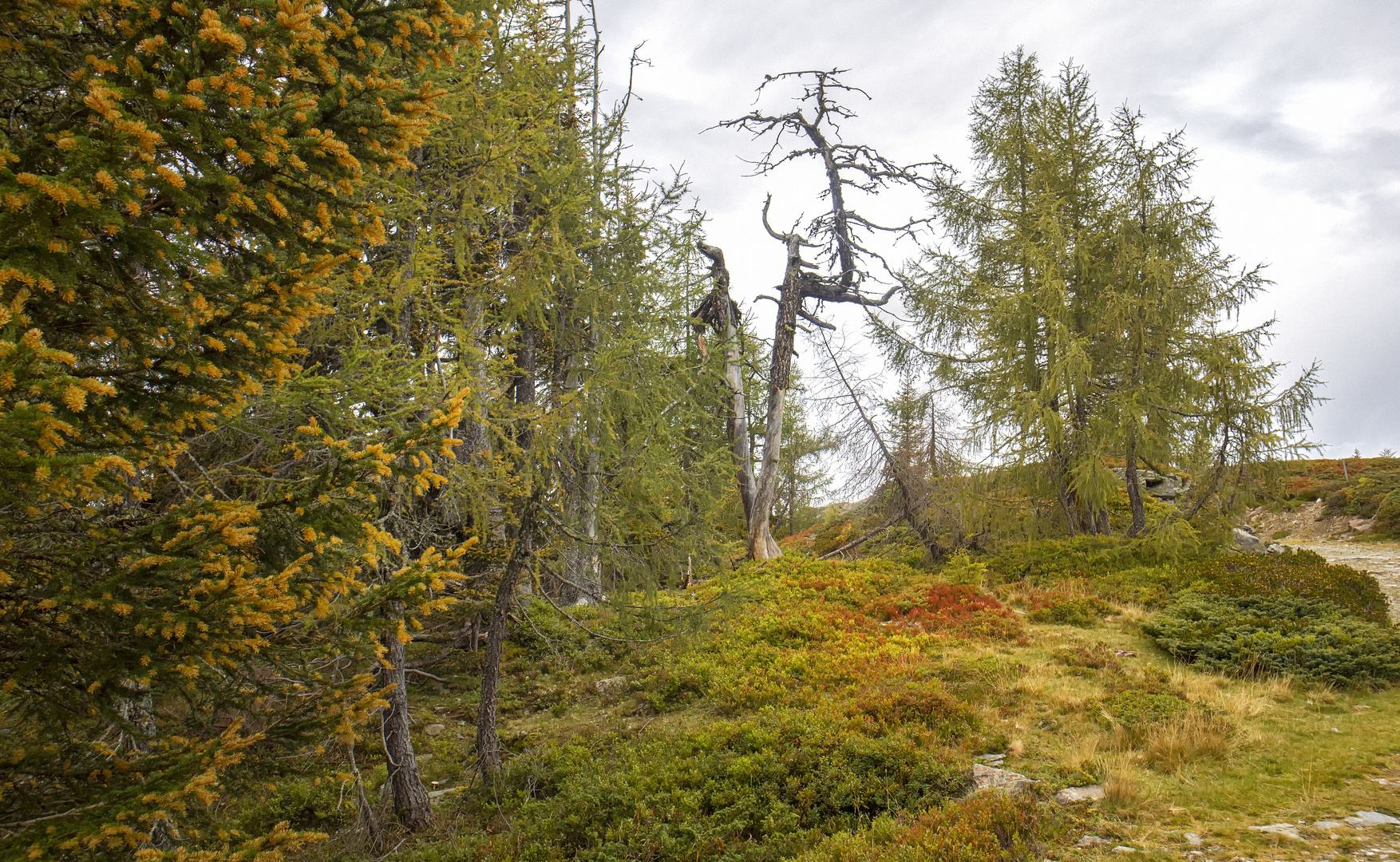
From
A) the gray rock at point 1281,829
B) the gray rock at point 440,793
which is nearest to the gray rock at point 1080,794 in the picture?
the gray rock at point 1281,829

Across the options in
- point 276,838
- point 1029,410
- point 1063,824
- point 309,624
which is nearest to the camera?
point 276,838

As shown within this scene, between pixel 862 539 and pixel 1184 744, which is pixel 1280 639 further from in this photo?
pixel 862 539

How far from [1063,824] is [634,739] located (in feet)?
13.7

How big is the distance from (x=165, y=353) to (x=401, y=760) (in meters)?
4.72

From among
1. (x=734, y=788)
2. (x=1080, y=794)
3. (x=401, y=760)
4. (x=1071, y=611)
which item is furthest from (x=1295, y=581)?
(x=401, y=760)

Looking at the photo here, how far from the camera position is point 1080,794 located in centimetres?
523

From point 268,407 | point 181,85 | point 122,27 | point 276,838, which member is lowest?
point 276,838

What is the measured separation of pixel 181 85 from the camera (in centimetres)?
272

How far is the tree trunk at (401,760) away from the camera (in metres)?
6.36

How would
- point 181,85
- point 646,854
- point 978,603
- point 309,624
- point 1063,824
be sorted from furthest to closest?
point 978,603 → point 646,854 → point 1063,824 → point 309,624 → point 181,85

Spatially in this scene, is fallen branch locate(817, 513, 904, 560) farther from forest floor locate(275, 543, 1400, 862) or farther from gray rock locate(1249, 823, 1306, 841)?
gray rock locate(1249, 823, 1306, 841)

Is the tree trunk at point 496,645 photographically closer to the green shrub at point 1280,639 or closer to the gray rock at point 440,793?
the gray rock at point 440,793

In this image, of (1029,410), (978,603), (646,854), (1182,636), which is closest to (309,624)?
(646,854)

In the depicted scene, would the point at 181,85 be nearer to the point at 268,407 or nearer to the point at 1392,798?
the point at 268,407
